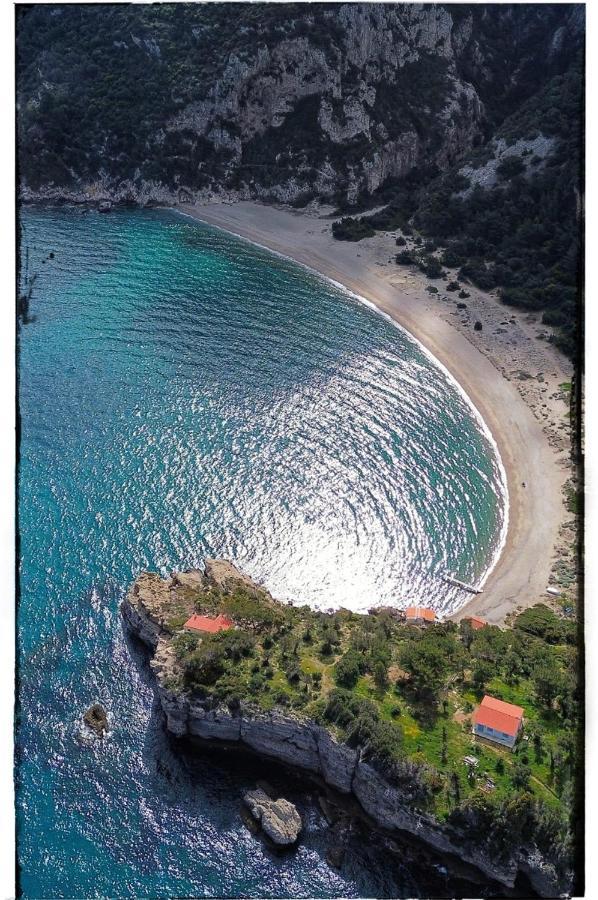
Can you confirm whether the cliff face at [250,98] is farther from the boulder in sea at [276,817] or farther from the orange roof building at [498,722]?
the boulder in sea at [276,817]

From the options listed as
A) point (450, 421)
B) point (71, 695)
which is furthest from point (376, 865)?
point (450, 421)

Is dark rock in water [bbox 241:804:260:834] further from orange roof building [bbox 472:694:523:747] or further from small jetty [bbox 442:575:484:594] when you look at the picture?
small jetty [bbox 442:575:484:594]

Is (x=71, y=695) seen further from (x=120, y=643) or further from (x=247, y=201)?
(x=247, y=201)

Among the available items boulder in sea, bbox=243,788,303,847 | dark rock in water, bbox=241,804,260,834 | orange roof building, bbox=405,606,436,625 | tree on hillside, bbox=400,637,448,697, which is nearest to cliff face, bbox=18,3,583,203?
orange roof building, bbox=405,606,436,625

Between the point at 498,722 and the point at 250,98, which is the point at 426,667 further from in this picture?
the point at 250,98

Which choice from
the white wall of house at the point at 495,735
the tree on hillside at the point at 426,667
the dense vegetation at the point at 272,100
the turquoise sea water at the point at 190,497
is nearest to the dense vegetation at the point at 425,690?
the tree on hillside at the point at 426,667

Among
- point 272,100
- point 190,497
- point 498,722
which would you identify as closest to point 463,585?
point 498,722
